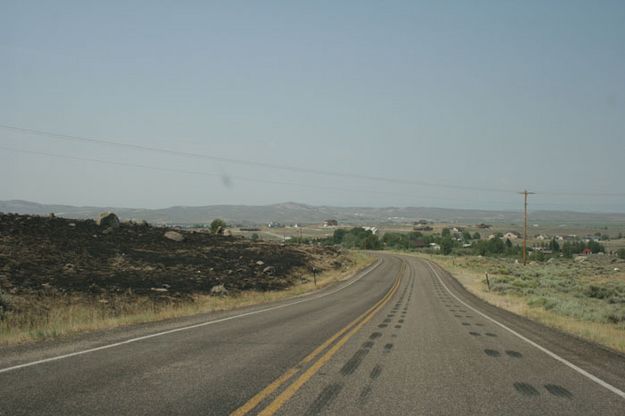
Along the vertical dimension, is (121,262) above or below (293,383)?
below

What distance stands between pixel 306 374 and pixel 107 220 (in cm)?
3887

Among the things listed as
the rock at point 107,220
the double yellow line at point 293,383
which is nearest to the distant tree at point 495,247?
the rock at point 107,220

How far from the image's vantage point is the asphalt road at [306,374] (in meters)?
6.15

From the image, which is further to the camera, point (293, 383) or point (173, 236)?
point (173, 236)

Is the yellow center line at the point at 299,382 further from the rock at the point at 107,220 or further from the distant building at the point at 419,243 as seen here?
the distant building at the point at 419,243

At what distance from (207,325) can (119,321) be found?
3248mm

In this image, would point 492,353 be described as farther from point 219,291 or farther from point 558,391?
point 219,291

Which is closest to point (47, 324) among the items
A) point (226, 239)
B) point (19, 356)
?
point (19, 356)

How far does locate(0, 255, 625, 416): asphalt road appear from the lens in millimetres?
6148

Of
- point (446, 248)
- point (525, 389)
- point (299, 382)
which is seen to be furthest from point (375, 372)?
point (446, 248)

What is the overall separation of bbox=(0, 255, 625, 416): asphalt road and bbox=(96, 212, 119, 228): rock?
31.7 metres

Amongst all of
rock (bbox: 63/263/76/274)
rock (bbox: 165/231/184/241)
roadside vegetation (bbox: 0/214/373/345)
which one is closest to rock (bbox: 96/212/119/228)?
roadside vegetation (bbox: 0/214/373/345)

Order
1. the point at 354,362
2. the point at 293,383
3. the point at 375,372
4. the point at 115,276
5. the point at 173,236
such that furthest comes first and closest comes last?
the point at 173,236
the point at 115,276
the point at 354,362
the point at 375,372
the point at 293,383

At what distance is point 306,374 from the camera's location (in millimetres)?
7777
